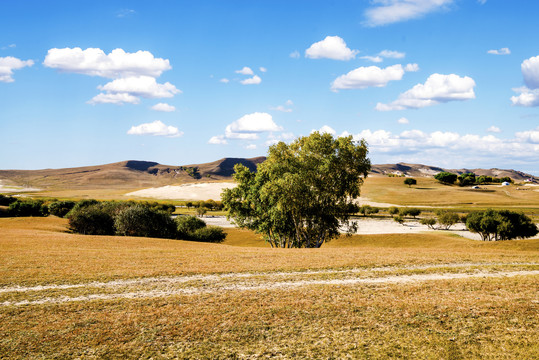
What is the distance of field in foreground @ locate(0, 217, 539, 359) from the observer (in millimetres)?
12273

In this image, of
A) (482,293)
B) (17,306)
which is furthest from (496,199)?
(17,306)

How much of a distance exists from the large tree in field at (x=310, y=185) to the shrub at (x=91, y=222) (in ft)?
81.9

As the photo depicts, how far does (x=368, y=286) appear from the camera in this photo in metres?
19.3

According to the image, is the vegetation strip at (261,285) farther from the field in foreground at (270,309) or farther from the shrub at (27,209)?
the shrub at (27,209)

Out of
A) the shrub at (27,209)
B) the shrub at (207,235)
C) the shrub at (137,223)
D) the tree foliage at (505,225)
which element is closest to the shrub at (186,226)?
the shrub at (207,235)

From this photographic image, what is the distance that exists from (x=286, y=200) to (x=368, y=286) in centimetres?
3131

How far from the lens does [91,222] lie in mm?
61281

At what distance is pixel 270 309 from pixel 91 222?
5367cm

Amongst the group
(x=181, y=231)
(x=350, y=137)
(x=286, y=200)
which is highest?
(x=350, y=137)

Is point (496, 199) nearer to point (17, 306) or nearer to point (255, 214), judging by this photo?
point (255, 214)

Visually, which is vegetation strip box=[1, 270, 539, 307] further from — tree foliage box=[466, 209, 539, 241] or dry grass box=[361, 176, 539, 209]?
dry grass box=[361, 176, 539, 209]

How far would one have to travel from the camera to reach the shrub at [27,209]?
3930 inches

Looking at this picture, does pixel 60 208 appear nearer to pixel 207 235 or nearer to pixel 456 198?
pixel 207 235

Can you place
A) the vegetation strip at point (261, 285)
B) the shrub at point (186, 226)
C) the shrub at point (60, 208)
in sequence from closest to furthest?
the vegetation strip at point (261, 285), the shrub at point (186, 226), the shrub at point (60, 208)
